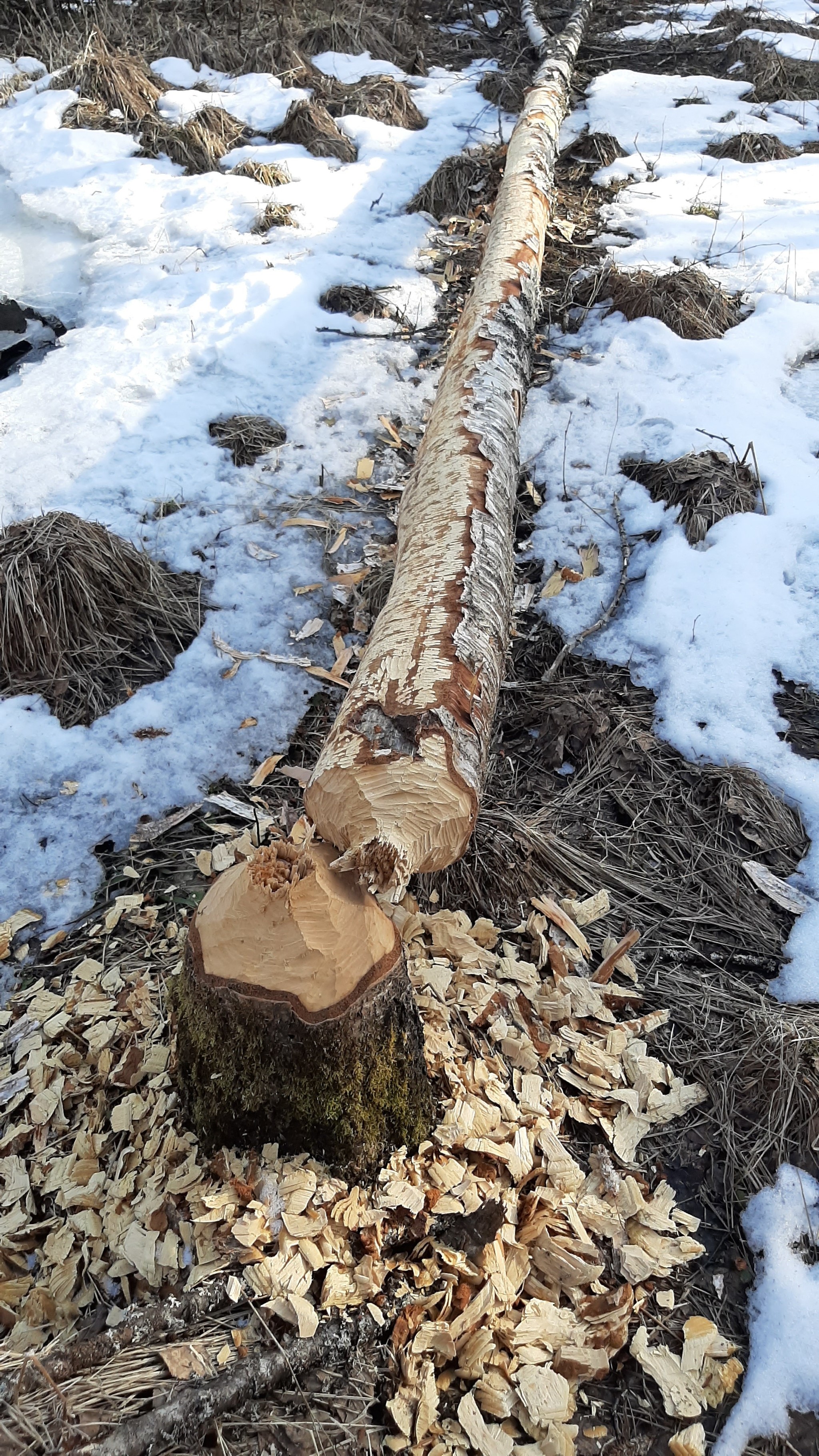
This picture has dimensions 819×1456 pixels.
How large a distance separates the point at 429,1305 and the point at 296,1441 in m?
0.32

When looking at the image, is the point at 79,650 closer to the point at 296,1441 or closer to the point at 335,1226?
the point at 335,1226

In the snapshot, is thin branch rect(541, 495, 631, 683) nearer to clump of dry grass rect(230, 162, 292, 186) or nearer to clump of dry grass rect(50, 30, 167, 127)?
clump of dry grass rect(230, 162, 292, 186)

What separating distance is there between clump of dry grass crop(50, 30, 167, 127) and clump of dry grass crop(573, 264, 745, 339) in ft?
14.5

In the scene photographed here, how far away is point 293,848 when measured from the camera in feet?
5.51

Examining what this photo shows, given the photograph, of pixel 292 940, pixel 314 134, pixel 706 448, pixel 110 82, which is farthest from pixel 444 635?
pixel 110 82

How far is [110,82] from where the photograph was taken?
21.8ft

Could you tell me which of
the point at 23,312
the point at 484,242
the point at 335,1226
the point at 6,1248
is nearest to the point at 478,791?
the point at 335,1226

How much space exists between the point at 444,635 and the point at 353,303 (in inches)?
143

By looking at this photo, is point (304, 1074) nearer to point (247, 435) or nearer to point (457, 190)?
Result: point (247, 435)

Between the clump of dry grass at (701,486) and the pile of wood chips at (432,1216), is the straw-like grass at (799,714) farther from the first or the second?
the pile of wood chips at (432,1216)

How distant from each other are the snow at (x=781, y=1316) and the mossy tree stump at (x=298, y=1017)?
2.64 ft

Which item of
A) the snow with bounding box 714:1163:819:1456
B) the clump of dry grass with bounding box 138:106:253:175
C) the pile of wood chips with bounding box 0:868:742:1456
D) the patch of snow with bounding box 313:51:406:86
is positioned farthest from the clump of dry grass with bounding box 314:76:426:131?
the snow with bounding box 714:1163:819:1456

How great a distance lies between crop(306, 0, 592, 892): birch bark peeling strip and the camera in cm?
182

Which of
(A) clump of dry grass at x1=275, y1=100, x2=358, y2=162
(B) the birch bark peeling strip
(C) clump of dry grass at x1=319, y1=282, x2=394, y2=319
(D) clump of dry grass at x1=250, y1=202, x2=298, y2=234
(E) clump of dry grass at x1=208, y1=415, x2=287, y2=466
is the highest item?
(A) clump of dry grass at x1=275, y1=100, x2=358, y2=162
